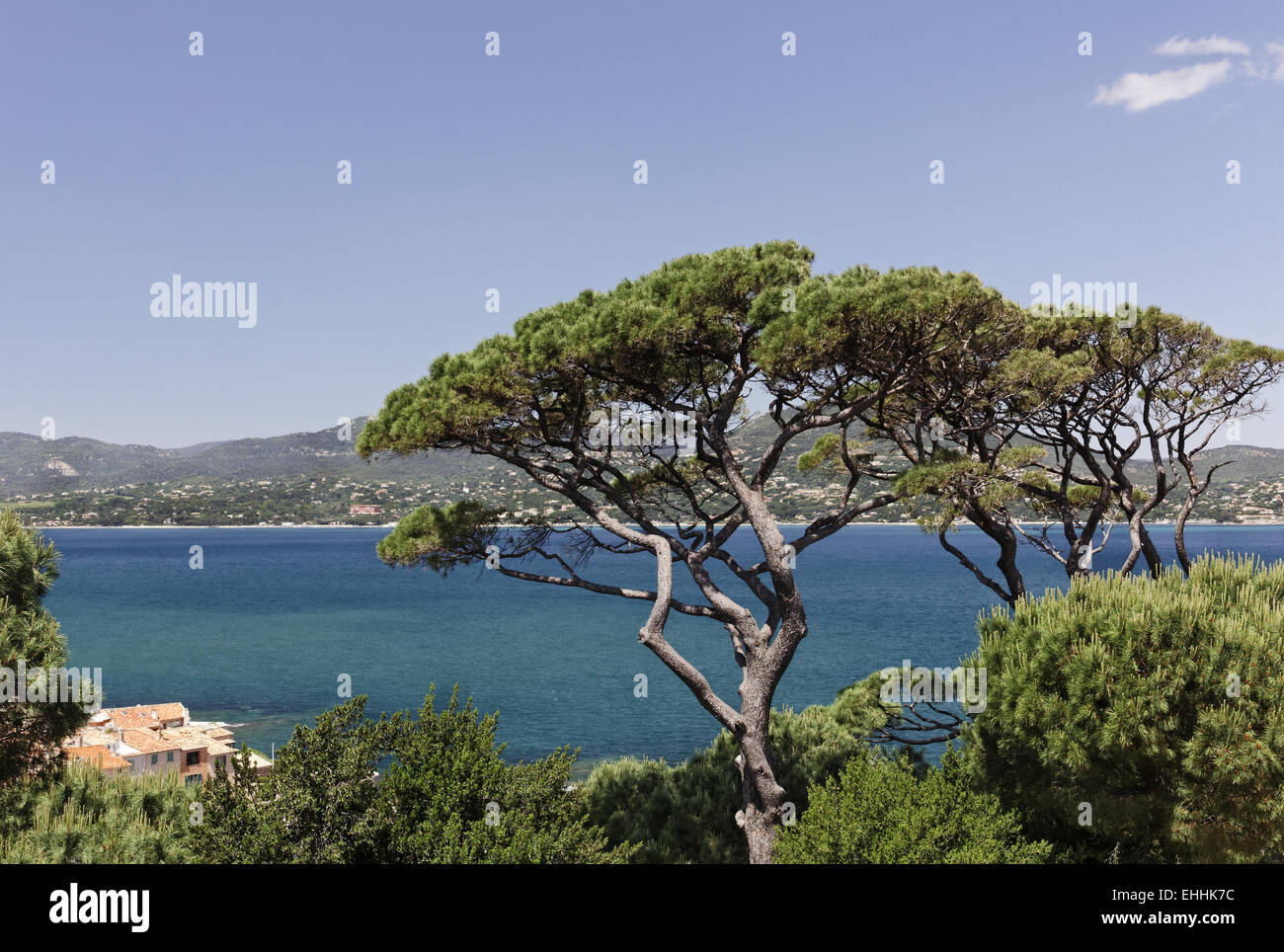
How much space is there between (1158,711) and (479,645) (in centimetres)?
6394

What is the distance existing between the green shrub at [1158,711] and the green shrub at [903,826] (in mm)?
891

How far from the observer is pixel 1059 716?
847 centimetres

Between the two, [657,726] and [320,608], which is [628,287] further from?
[320,608]

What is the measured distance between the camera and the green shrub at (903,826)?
321 inches

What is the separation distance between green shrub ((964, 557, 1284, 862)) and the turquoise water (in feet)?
93.1

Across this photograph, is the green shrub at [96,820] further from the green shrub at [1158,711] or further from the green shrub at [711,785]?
the green shrub at [1158,711]

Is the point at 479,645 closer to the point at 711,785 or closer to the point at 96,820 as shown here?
the point at 711,785
